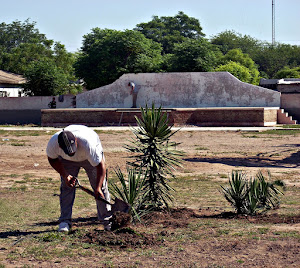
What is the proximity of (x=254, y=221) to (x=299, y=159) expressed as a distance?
9698 mm

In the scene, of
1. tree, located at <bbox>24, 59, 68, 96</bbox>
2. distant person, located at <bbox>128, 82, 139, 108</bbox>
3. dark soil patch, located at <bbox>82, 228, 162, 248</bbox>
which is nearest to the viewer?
dark soil patch, located at <bbox>82, 228, 162, 248</bbox>

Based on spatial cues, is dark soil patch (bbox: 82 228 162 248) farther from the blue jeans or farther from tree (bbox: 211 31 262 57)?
tree (bbox: 211 31 262 57)

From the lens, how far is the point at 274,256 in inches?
246

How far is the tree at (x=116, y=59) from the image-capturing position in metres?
41.8

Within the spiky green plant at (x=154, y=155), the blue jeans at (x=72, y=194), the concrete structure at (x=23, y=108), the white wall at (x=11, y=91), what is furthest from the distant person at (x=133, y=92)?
the blue jeans at (x=72, y=194)

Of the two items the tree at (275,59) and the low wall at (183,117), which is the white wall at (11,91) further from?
the tree at (275,59)

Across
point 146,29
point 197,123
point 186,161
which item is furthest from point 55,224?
point 146,29

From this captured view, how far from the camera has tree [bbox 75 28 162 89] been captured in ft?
137

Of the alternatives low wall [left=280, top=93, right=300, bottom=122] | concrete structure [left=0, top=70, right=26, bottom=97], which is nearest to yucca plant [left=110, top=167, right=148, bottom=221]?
low wall [left=280, top=93, right=300, bottom=122]

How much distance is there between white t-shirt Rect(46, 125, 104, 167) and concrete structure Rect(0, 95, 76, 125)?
3008 cm

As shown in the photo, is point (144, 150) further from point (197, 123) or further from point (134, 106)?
point (134, 106)

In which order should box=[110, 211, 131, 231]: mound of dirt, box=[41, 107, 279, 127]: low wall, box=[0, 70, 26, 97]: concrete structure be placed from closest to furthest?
1. box=[110, 211, 131, 231]: mound of dirt
2. box=[41, 107, 279, 127]: low wall
3. box=[0, 70, 26, 97]: concrete structure

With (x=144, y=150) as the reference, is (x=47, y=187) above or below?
below

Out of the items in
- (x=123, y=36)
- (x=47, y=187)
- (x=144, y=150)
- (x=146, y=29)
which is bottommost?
(x=47, y=187)
